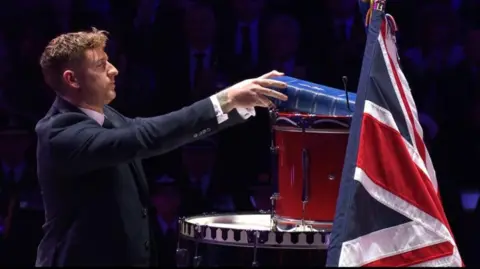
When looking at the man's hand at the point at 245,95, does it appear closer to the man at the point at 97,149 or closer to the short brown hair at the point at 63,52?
the man at the point at 97,149

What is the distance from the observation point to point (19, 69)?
5047 millimetres

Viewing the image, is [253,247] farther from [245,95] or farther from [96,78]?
[96,78]

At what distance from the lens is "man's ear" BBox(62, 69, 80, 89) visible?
2824 mm

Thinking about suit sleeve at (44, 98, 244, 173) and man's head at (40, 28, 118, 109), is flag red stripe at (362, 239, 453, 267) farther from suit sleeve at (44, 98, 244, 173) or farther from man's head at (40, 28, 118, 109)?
man's head at (40, 28, 118, 109)

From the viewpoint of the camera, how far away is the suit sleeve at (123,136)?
263 centimetres

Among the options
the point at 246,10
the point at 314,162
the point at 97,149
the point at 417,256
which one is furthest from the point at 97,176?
the point at 246,10

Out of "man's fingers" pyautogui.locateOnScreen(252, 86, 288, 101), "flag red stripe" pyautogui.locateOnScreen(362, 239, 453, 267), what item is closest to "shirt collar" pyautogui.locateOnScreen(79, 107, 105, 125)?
"man's fingers" pyautogui.locateOnScreen(252, 86, 288, 101)

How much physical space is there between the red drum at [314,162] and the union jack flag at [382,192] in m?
0.24

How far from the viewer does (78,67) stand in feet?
9.30

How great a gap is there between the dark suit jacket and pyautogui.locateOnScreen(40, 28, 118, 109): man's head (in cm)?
6

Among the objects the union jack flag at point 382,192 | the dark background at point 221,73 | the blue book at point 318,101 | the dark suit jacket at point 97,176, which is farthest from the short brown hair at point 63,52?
the dark background at point 221,73

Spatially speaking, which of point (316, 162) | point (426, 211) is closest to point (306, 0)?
point (316, 162)

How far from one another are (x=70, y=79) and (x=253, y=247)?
90 cm

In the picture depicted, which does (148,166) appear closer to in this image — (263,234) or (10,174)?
(10,174)
